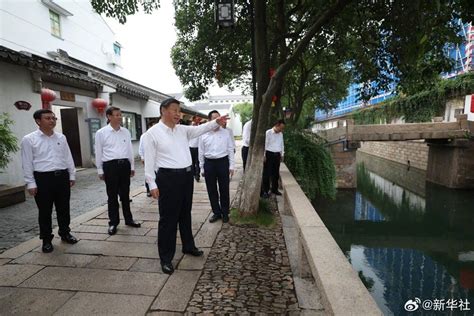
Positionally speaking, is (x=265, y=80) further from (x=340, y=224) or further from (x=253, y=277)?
(x=340, y=224)

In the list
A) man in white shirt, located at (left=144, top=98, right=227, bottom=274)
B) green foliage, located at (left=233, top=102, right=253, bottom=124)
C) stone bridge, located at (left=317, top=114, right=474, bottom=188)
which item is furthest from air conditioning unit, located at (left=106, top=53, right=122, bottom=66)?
green foliage, located at (left=233, top=102, right=253, bottom=124)

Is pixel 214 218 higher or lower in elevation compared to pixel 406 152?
higher

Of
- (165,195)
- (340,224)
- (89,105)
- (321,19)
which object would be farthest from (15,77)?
(340,224)

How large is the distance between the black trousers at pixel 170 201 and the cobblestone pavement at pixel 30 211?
→ 220 cm

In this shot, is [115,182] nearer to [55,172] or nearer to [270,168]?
[55,172]

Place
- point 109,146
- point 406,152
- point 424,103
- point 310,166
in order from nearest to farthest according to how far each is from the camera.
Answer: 1. point 109,146
2. point 310,166
3. point 424,103
4. point 406,152

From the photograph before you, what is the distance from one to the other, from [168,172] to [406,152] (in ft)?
65.2

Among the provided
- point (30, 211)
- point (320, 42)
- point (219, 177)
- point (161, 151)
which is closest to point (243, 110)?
point (320, 42)

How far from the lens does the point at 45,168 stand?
3.73 meters

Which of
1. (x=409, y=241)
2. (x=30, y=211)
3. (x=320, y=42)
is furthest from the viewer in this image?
(x=409, y=241)

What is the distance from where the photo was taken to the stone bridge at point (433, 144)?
1323 cm

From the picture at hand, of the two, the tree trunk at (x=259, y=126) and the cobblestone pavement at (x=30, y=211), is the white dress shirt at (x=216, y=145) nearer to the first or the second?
the tree trunk at (x=259, y=126)

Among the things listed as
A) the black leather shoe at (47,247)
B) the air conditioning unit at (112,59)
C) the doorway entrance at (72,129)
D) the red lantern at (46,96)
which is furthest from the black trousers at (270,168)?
the air conditioning unit at (112,59)

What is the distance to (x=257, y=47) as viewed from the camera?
4988 millimetres
